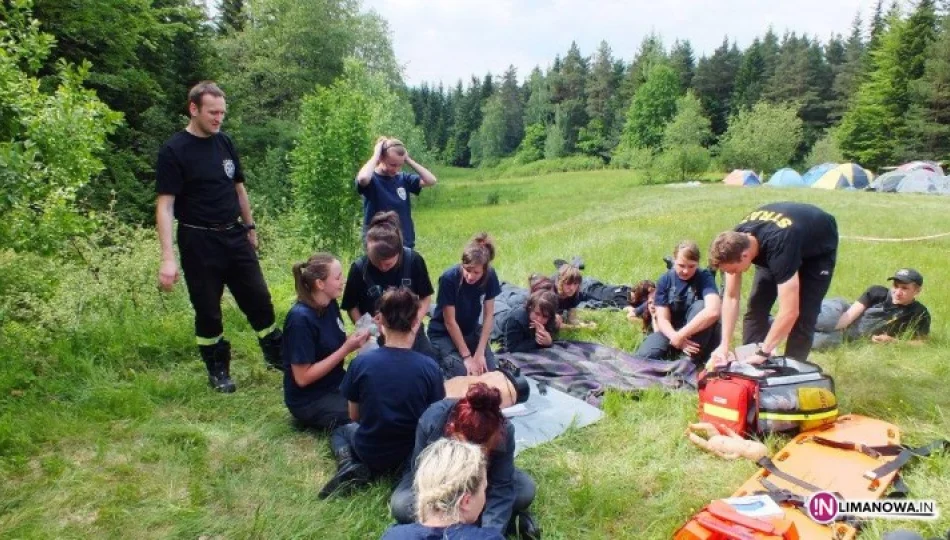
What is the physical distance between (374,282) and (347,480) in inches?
60.8

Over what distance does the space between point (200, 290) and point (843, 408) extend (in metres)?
4.67

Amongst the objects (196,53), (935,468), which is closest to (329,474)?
(935,468)

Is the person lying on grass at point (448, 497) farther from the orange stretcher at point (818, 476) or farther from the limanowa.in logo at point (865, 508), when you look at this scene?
the limanowa.in logo at point (865, 508)

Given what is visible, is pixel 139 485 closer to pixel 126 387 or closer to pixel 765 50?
pixel 126 387

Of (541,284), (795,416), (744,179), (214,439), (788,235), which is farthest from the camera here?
(744,179)

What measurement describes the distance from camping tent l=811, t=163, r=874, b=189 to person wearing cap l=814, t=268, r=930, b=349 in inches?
1214

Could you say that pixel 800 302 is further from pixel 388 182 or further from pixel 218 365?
pixel 218 365

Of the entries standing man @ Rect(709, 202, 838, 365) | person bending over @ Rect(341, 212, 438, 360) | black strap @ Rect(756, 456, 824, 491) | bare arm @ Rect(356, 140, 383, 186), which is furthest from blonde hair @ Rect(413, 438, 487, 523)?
bare arm @ Rect(356, 140, 383, 186)

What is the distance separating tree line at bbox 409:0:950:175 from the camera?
Answer: 131ft

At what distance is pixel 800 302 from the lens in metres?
4.46

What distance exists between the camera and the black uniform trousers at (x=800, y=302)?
14.2 feet

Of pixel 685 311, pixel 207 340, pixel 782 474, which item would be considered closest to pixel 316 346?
pixel 207 340

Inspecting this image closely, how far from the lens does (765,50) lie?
6056 centimetres

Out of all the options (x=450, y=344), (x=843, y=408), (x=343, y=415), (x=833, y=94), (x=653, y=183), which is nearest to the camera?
(x=343, y=415)
